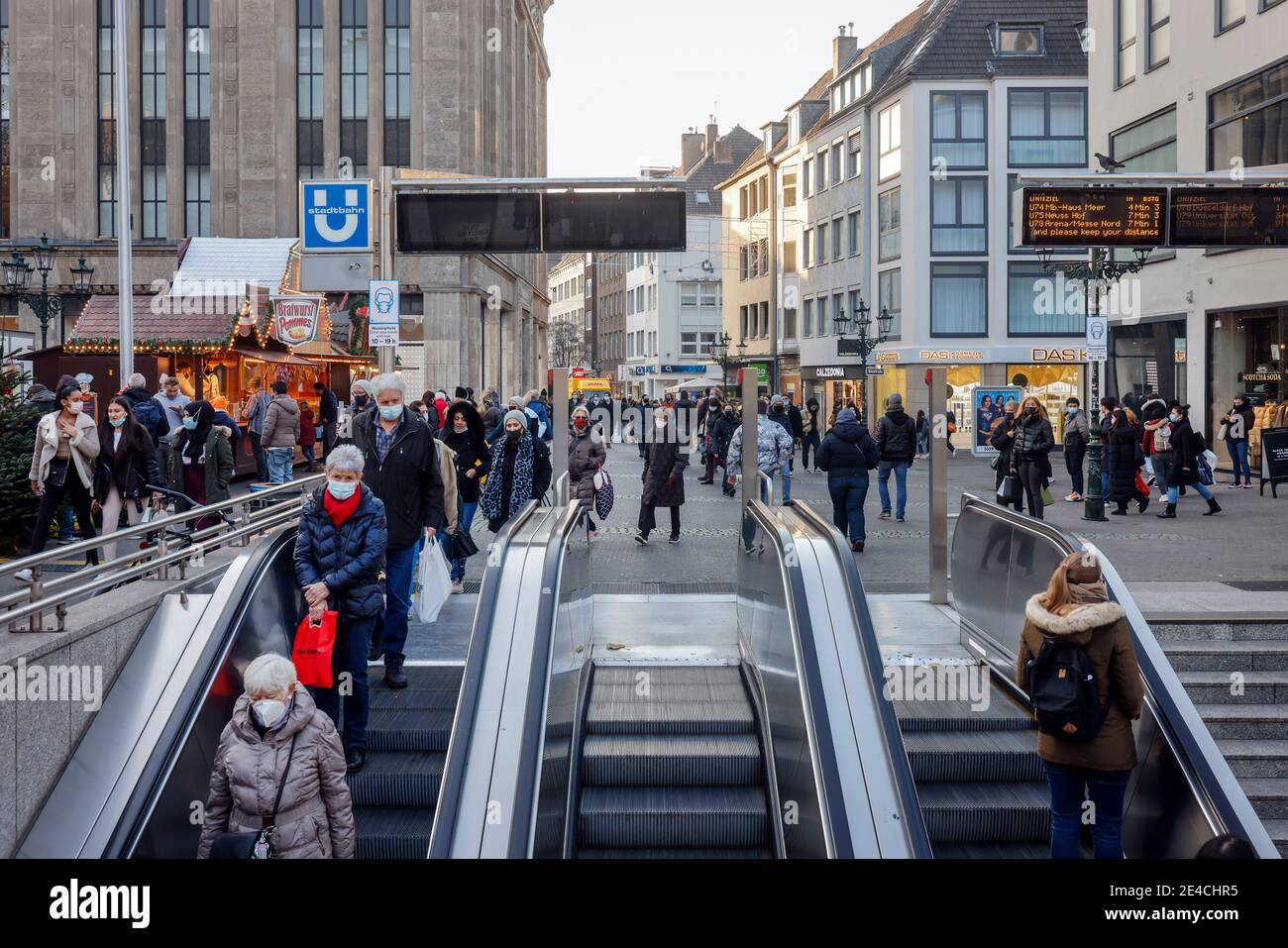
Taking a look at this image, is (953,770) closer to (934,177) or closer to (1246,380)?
(1246,380)

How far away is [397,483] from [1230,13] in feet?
74.1

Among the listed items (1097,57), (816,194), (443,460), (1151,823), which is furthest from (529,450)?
(816,194)

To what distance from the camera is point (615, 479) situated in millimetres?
30188

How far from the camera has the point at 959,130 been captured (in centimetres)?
4706

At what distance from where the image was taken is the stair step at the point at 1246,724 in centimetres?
886

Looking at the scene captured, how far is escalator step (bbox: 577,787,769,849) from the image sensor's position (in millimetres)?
7789

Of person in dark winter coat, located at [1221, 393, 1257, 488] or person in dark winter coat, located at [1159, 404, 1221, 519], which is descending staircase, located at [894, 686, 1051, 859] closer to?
person in dark winter coat, located at [1159, 404, 1221, 519]

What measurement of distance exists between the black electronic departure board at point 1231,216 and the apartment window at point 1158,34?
46.4 feet

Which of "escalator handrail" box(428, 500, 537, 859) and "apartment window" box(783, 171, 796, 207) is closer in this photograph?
"escalator handrail" box(428, 500, 537, 859)

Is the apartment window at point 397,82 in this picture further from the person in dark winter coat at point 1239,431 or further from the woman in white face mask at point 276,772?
the woman in white face mask at point 276,772

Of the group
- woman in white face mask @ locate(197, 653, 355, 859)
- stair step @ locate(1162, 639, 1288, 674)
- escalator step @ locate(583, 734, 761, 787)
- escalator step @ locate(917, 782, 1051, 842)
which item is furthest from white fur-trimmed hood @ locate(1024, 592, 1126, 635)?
woman in white face mask @ locate(197, 653, 355, 859)

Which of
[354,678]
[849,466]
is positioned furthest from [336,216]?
[354,678]

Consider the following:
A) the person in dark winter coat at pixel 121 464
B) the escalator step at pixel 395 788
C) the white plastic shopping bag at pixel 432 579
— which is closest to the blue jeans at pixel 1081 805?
the escalator step at pixel 395 788

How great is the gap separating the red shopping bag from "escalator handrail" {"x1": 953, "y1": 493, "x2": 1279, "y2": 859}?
412 cm
